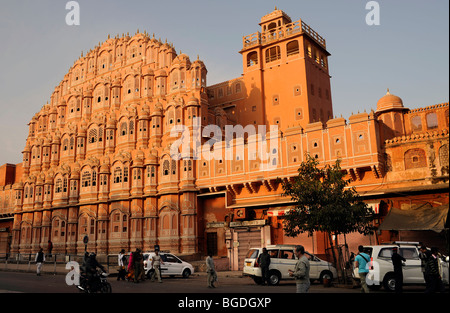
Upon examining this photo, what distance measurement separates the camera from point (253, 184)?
105 feet

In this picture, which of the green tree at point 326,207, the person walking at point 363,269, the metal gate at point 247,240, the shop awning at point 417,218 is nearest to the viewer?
the person walking at point 363,269

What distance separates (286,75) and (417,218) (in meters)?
20.2

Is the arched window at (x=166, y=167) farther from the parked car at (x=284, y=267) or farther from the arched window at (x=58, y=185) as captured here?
the parked car at (x=284, y=267)

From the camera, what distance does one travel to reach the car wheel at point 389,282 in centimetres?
1580

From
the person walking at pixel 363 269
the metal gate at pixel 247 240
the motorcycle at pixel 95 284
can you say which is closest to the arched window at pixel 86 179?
the metal gate at pixel 247 240

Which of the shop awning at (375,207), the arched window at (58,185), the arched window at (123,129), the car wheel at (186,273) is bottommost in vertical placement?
the car wheel at (186,273)

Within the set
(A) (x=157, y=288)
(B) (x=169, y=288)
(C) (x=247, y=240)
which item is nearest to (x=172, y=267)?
(A) (x=157, y=288)

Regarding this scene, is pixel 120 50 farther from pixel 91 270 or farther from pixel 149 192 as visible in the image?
pixel 91 270

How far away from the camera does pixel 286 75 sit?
1543 inches

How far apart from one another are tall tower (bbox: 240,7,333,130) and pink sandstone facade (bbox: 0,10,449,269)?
12 cm

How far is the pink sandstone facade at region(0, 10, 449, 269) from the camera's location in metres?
27.4

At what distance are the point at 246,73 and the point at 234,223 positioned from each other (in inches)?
688

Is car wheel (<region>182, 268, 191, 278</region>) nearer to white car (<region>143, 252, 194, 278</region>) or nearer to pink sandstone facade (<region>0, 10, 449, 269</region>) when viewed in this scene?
white car (<region>143, 252, 194, 278</region>)

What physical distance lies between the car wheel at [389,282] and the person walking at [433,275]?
1960mm
